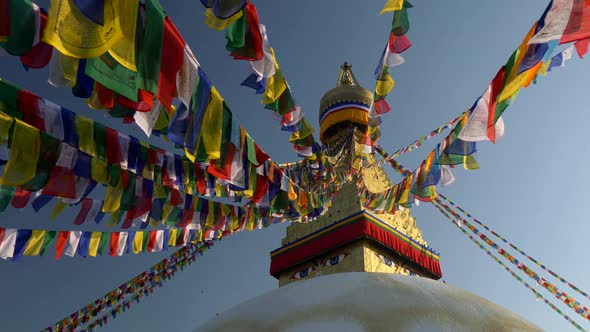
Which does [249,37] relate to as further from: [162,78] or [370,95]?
[370,95]

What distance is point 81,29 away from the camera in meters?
2.11

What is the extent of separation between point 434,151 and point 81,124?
372 centimetres

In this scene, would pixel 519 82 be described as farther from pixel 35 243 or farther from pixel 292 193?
pixel 35 243

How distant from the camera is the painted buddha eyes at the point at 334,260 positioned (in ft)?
31.1

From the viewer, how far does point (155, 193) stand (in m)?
4.90

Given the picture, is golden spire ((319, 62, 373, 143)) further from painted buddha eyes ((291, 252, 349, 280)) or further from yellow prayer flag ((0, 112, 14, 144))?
yellow prayer flag ((0, 112, 14, 144))

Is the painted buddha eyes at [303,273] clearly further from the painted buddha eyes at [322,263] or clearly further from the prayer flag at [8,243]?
the prayer flag at [8,243]

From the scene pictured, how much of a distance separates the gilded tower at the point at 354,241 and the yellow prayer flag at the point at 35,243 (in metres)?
5.54

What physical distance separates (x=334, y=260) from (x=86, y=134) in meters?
6.78

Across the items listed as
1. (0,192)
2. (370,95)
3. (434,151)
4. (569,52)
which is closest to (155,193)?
(0,192)

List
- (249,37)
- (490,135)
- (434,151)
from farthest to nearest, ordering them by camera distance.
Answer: (434,151)
(490,135)
(249,37)

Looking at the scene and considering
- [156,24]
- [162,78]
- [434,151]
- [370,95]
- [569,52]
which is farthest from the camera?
[370,95]

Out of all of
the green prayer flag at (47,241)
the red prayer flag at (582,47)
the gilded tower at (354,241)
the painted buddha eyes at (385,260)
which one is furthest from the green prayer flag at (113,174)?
the painted buddha eyes at (385,260)

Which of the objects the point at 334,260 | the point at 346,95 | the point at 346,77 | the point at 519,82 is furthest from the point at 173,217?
the point at 346,77
